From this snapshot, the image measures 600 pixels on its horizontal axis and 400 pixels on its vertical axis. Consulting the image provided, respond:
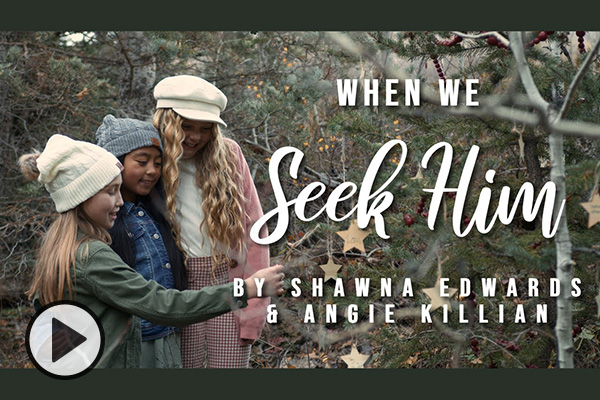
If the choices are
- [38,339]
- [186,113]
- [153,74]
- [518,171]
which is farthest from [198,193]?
[153,74]

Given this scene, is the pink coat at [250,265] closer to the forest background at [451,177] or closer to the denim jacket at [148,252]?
the forest background at [451,177]

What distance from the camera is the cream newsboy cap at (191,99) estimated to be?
2920 mm

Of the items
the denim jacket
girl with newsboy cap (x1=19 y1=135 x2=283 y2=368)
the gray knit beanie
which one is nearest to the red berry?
girl with newsboy cap (x1=19 y1=135 x2=283 y2=368)

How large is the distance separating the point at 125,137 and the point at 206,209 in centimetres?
42

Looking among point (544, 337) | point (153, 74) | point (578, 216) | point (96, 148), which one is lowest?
point (544, 337)

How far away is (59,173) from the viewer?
8.36ft

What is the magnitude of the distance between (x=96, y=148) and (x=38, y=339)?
0.67 meters

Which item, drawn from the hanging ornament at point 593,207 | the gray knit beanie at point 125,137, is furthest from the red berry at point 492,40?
the gray knit beanie at point 125,137

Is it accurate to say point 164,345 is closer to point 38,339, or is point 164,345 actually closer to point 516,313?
point 38,339

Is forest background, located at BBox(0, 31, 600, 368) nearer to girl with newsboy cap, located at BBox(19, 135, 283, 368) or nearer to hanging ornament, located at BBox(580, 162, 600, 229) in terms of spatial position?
hanging ornament, located at BBox(580, 162, 600, 229)

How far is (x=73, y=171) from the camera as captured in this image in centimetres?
253

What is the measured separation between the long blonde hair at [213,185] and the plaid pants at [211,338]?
0.06 m

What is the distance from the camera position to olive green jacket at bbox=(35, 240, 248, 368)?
2.44 m

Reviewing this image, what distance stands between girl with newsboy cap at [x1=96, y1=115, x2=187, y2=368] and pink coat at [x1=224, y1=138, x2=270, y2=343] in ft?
0.91
